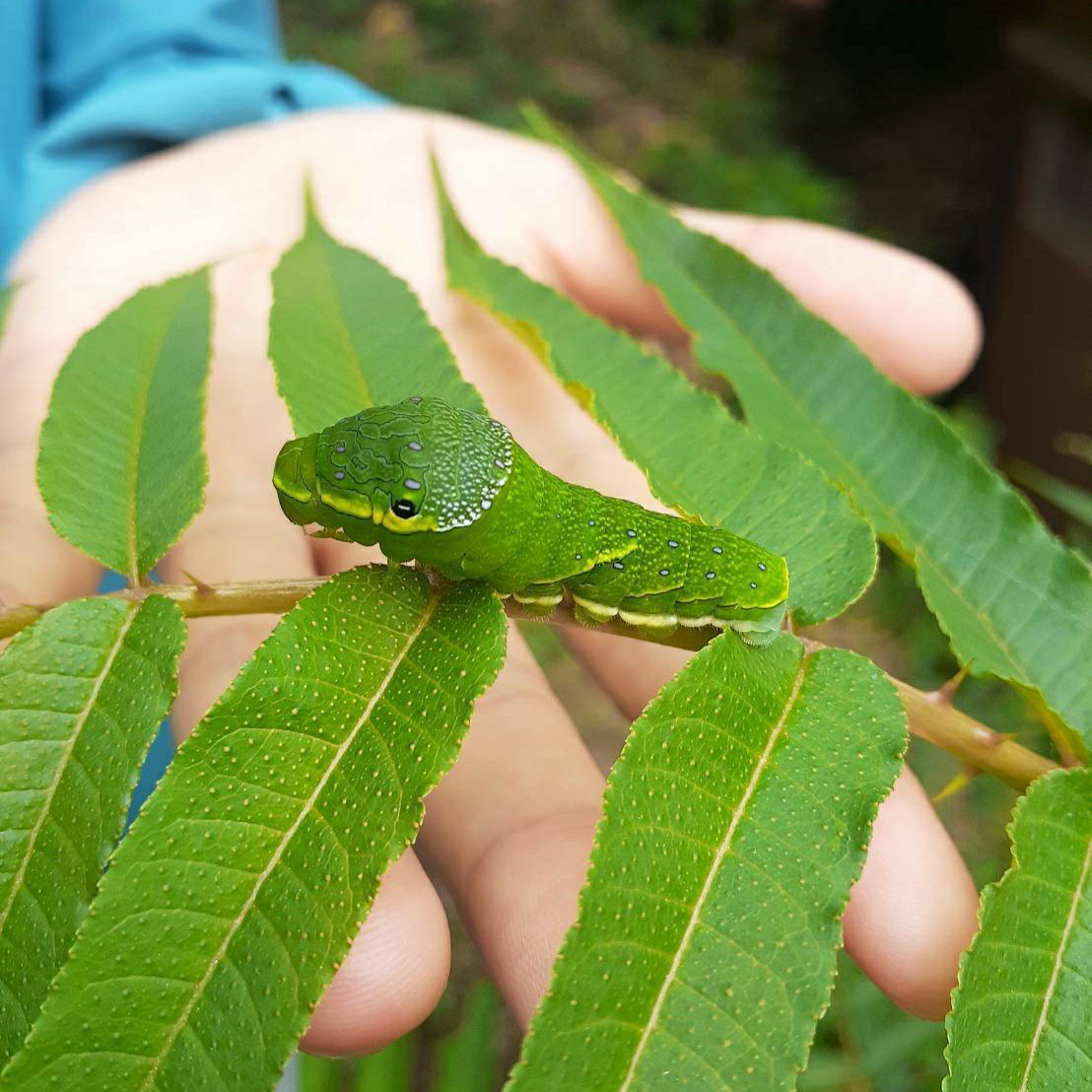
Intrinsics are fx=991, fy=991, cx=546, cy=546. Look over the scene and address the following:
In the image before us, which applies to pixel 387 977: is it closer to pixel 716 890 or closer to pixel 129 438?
pixel 716 890

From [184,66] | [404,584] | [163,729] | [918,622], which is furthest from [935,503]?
[918,622]

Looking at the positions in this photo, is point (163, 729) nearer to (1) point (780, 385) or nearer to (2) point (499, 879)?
(2) point (499, 879)

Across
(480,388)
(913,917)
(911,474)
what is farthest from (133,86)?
(913,917)

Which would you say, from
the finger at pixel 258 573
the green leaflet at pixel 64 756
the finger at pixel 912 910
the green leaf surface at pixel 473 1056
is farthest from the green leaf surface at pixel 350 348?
the green leaf surface at pixel 473 1056

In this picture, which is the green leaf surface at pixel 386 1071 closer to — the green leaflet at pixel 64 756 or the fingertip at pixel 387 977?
the fingertip at pixel 387 977

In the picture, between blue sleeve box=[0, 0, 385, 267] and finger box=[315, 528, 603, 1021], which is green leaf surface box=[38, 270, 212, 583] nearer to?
finger box=[315, 528, 603, 1021]

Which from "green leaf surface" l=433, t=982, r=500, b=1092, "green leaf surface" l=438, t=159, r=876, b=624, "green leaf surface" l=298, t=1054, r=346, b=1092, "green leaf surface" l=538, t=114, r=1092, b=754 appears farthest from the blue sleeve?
"green leaf surface" l=433, t=982, r=500, b=1092
